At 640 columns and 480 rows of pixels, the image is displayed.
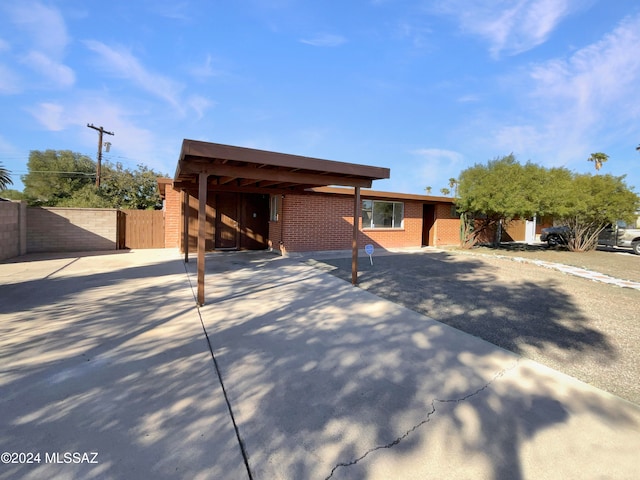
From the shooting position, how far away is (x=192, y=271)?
7.79 metres

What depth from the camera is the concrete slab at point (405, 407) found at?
185cm

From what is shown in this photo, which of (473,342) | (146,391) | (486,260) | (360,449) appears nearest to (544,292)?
(473,342)

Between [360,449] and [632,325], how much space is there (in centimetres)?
505

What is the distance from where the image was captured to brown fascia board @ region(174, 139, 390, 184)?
4438mm

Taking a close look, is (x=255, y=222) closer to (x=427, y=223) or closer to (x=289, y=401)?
(x=427, y=223)

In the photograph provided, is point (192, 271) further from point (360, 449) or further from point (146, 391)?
point (360, 449)

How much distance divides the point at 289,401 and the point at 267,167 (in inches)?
165

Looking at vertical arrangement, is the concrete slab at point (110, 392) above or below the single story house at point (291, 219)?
below

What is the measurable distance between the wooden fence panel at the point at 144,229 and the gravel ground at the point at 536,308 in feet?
25.6

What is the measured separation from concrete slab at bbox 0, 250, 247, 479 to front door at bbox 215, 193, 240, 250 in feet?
21.8

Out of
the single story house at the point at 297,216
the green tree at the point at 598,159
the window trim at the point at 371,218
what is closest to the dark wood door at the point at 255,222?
the single story house at the point at 297,216

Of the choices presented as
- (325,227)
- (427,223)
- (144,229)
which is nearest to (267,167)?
(325,227)

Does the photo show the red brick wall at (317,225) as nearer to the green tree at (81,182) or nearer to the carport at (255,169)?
the carport at (255,169)

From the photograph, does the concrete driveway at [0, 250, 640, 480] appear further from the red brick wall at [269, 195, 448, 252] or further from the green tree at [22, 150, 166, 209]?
the green tree at [22, 150, 166, 209]
